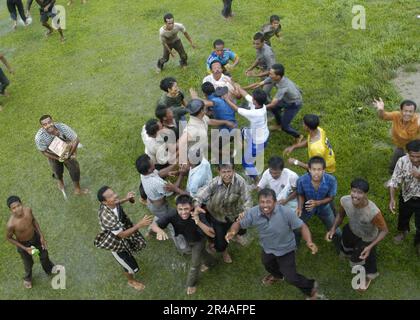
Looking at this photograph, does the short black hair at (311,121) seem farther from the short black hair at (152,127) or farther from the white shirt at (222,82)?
the short black hair at (152,127)

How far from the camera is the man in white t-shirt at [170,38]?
328 inches

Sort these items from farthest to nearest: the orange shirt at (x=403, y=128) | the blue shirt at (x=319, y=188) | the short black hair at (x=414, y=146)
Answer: the orange shirt at (x=403, y=128), the blue shirt at (x=319, y=188), the short black hair at (x=414, y=146)

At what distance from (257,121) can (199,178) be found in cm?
127

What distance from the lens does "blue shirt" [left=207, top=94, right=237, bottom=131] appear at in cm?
612

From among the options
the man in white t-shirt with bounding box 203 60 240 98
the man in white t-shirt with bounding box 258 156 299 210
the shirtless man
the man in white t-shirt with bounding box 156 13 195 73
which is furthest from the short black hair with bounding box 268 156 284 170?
the man in white t-shirt with bounding box 156 13 195 73

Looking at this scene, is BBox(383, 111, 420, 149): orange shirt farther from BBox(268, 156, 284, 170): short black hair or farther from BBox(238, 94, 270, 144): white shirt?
BBox(268, 156, 284, 170): short black hair

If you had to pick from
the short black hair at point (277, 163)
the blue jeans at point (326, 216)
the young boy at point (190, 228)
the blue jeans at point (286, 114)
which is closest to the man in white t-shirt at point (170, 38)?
the blue jeans at point (286, 114)

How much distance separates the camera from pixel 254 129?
228 inches

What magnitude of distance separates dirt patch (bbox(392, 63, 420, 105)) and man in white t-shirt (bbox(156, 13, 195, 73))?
408 centimetres

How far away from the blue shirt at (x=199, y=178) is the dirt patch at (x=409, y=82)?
441 cm

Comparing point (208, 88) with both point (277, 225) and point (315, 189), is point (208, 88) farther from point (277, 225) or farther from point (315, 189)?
point (277, 225)

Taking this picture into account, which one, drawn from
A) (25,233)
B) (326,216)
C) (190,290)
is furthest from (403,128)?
(25,233)

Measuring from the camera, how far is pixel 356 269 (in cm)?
491
